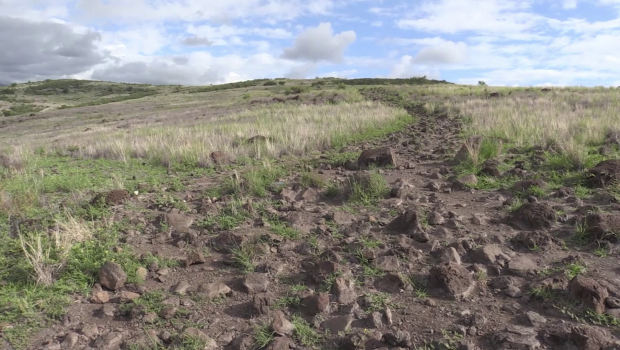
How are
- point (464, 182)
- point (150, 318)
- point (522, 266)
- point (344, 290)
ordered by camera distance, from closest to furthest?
point (150, 318) → point (344, 290) → point (522, 266) → point (464, 182)

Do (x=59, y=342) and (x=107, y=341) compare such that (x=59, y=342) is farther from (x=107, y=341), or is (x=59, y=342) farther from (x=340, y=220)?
(x=340, y=220)

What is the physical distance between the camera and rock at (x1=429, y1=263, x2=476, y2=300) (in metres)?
3.01

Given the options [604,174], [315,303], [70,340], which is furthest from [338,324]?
[604,174]

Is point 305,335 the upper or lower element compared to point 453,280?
lower

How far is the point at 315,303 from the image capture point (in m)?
2.93

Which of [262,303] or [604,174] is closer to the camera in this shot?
[262,303]

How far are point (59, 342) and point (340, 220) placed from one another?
9.11 ft

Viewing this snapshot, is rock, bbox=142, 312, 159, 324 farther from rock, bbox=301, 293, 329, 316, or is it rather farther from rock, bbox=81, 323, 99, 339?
rock, bbox=301, 293, 329, 316

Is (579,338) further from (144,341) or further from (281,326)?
(144,341)

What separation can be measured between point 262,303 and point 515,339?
1655 millimetres

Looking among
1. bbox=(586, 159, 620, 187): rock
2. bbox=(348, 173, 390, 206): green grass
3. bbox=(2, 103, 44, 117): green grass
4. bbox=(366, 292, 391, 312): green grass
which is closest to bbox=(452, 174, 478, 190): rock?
bbox=(348, 173, 390, 206): green grass

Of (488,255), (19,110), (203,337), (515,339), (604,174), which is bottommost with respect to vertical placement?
(19,110)

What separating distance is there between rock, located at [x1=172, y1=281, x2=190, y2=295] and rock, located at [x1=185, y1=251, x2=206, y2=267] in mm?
362

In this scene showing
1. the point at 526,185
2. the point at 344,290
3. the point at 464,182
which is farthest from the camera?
the point at 464,182
